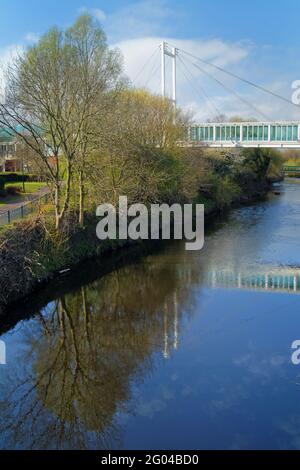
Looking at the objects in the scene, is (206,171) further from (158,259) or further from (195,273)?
(195,273)

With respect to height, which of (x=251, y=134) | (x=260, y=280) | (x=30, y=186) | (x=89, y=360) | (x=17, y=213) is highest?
(x=251, y=134)

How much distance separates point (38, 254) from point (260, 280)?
24.4ft

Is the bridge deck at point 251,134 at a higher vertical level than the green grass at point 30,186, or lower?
higher

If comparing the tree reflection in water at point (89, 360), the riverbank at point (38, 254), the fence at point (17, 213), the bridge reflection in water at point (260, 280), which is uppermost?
the fence at point (17, 213)

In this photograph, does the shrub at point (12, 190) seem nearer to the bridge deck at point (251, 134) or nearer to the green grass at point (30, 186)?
the green grass at point (30, 186)

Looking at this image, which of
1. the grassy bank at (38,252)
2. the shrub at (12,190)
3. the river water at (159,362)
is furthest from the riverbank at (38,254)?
the shrub at (12,190)

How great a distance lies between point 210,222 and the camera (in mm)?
29406

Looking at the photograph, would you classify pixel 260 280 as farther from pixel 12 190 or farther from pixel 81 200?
pixel 12 190

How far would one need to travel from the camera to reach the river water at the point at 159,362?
7.93 m

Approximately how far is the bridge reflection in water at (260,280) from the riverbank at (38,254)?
17.1ft

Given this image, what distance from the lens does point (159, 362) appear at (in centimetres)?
1030

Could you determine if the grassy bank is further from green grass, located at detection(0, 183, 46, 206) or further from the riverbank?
green grass, located at detection(0, 183, 46, 206)

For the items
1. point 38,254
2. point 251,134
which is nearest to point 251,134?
point 251,134
